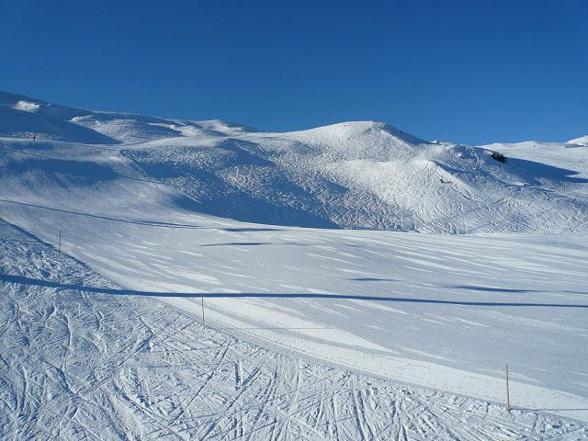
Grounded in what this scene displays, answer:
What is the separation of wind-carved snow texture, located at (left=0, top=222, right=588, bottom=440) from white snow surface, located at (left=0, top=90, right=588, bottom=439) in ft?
1.17

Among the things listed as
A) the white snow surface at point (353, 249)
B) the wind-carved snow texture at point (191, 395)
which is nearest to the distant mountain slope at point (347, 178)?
the white snow surface at point (353, 249)

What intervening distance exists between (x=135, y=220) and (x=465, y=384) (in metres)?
25.0

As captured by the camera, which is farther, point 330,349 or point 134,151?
point 134,151

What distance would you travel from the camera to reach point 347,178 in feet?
180

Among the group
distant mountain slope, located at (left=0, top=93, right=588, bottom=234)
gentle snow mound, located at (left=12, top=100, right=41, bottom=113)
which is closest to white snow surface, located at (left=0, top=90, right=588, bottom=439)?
distant mountain slope, located at (left=0, top=93, right=588, bottom=234)

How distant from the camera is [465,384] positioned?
8422 millimetres

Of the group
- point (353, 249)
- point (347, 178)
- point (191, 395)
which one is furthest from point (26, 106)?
point (191, 395)

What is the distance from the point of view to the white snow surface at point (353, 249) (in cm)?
998

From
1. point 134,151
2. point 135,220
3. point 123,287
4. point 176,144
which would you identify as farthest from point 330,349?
point 176,144

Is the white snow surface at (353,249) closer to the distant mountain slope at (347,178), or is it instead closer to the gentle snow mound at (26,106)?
the distant mountain slope at (347,178)

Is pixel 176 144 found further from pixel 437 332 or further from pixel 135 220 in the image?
pixel 437 332

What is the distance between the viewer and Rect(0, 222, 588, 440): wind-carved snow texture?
6766 millimetres

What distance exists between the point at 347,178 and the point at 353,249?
1315 inches

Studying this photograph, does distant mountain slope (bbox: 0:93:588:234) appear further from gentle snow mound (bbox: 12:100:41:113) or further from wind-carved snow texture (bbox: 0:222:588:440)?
wind-carved snow texture (bbox: 0:222:588:440)
